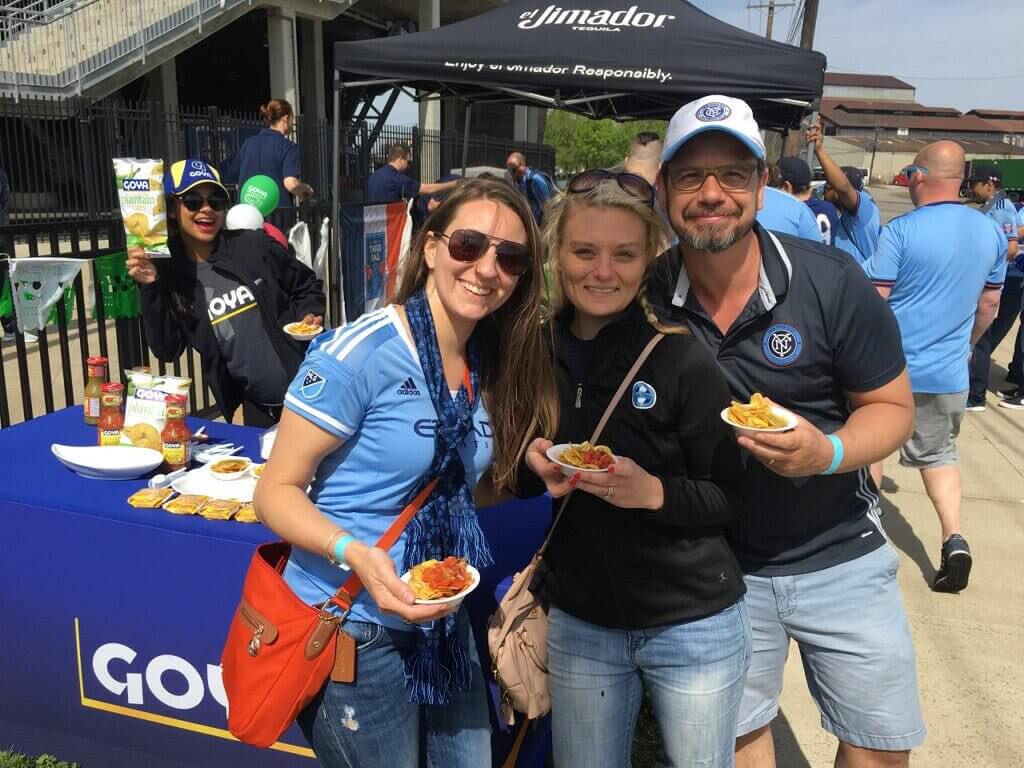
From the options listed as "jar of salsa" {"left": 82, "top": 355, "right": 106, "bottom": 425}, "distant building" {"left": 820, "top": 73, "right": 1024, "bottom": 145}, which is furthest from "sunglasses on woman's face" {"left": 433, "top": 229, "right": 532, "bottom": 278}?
"distant building" {"left": 820, "top": 73, "right": 1024, "bottom": 145}

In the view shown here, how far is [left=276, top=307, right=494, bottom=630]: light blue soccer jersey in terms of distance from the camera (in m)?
1.67

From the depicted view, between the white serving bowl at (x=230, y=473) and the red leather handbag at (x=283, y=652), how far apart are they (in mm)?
1000

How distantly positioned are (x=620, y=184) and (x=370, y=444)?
2.89 ft

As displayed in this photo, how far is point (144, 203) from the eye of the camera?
3.03 meters

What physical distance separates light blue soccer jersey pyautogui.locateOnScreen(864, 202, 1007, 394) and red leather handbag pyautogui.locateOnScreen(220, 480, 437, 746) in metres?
3.73

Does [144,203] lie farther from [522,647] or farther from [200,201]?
[522,647]

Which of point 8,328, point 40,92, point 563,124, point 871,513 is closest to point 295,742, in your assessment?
point 871,513

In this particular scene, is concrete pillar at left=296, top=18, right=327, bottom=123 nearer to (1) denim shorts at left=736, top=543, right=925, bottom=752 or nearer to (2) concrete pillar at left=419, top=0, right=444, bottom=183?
(2) concrete pillar at left=419, top=0, right=444, bottom=183

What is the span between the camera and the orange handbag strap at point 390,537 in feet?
5.60

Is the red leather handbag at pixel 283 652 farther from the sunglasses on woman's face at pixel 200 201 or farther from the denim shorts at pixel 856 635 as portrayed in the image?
the sunglasses on woman's face at pixel 200 201

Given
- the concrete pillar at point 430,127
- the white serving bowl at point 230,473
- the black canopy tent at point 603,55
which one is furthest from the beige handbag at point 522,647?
the concrete pillar at point 430,127

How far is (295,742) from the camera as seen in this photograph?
2471 millimetres

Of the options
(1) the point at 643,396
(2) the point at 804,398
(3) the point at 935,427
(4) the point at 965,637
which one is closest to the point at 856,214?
(3) the point at 935,427

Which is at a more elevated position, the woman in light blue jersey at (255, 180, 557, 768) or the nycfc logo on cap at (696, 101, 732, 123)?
the nycfc logo on cap at (696, 101, 732, 123)
